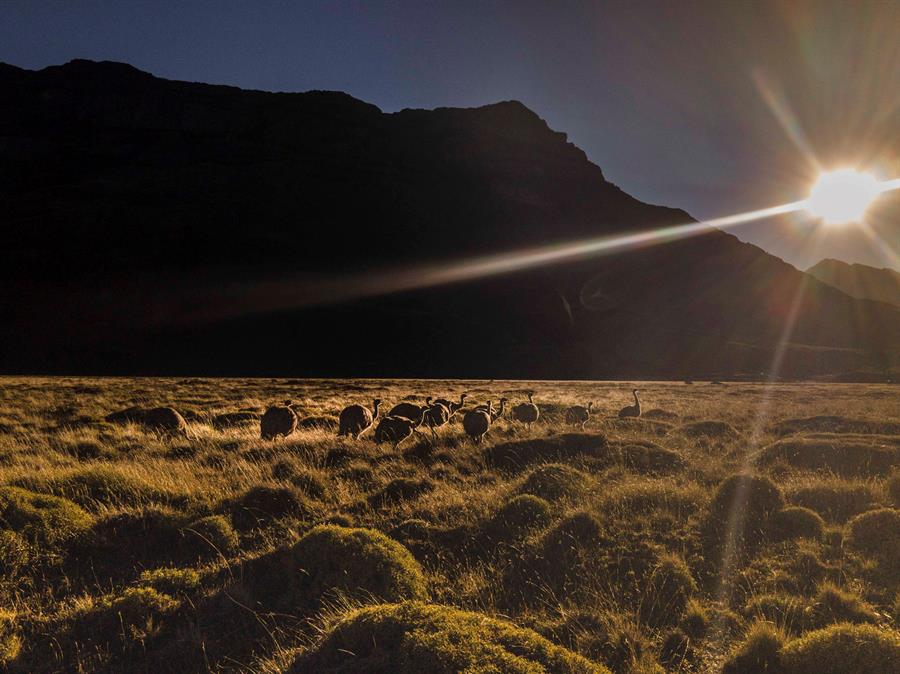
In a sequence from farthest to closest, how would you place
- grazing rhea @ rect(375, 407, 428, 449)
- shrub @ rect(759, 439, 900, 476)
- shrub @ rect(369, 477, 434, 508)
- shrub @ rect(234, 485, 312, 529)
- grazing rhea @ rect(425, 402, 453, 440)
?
grazing rhea @ rect(425, 402, 453, 440), grazing rhea @ rect(375, 407, 428, 449), shrub @ rect(759, 439, 900, 476), shrub @ rect(369, 477, 434, 508), shrub @ rect(234, 485, 312, 529)

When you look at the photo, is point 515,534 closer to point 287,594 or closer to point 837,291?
point 287,594

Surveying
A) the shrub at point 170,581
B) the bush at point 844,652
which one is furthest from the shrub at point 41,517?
the bush at point 844,652

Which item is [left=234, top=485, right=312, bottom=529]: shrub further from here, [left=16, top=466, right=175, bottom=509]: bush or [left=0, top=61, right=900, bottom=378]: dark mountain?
[left=0, top=61, right=900, bottom=378]: dark mountain

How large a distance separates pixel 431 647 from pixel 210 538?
4248mm

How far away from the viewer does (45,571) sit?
564 cm

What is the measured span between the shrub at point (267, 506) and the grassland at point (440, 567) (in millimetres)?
32

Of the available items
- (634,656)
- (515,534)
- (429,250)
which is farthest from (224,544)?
(429,250)

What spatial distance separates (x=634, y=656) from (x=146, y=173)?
159 meters

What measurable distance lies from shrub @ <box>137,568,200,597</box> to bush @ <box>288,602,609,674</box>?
2.19 m

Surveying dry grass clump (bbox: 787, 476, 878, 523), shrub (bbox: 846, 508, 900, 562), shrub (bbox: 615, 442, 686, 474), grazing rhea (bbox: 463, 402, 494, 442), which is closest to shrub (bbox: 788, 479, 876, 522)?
dry grass clump (bbox: 787, 476, 878, 523)

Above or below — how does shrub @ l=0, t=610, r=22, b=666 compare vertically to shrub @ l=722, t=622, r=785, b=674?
below

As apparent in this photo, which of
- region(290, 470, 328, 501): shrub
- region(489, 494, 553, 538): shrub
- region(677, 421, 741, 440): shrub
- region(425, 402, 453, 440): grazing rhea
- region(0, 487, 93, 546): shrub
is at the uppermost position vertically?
region(0, 487, 93, 546): shrub

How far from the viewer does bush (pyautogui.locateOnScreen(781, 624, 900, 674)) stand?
11.9 feet

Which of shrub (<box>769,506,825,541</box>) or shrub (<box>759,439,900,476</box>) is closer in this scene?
shrub (<box>769,506,825,541</box>)
